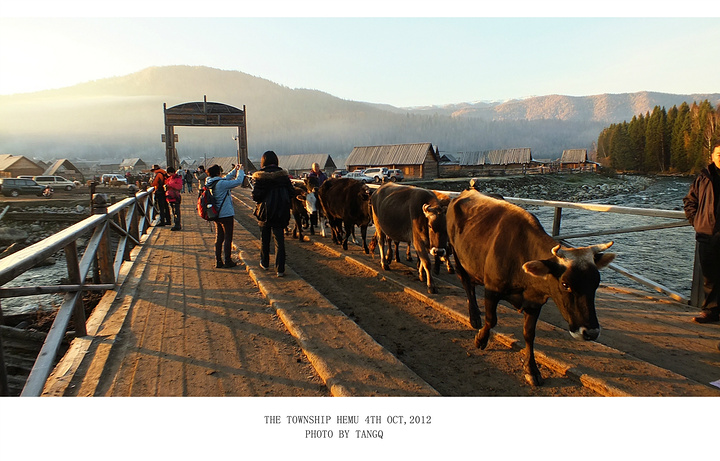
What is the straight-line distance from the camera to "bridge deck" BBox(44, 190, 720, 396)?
3.41 meters

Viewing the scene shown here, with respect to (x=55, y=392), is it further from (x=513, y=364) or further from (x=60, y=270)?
(x=60, y=270)

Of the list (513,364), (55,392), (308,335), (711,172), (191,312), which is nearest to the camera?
(55,392)

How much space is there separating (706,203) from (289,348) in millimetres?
5157

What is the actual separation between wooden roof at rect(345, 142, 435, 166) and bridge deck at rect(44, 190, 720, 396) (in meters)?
53.8

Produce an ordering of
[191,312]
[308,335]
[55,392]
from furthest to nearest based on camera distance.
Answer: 1. [191,312]
2. [308,335]
3. [55,392]

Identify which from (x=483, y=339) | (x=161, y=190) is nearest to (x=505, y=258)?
(x=483, y=339)

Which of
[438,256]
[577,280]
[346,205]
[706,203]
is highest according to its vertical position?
[706,203]

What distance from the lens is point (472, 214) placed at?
471 cm

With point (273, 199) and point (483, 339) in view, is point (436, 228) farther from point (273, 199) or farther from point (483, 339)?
point (273, 199)

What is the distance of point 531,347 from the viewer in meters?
3.74

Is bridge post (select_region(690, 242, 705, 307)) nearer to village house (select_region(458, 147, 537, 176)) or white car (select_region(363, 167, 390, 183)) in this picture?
white car (select_region(363, 167, 390, 183))

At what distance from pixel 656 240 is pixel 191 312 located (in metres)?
16.8

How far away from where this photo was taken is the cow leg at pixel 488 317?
4.07 meters
